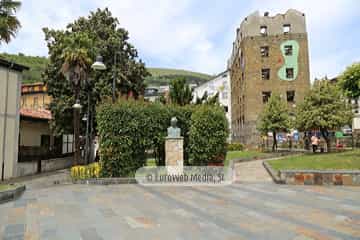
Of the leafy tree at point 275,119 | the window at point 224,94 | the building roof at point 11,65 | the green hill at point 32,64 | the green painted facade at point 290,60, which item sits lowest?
the leafy tree at point 275,119

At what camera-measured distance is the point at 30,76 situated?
158ft

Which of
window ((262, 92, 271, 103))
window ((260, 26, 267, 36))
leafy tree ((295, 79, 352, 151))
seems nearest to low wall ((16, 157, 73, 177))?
leafy tree ((295, 79, 352, 151))

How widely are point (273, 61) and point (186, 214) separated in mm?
29726

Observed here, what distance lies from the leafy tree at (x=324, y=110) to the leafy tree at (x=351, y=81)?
3.19 meters

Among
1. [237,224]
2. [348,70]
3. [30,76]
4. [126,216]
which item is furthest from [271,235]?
[30,76]

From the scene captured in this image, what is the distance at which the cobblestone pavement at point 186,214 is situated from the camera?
493cm

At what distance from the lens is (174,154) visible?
11672 millimetres

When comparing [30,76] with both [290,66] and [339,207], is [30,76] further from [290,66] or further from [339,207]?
[339,207]

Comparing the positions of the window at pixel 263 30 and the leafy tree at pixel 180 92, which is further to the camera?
the window at pixel 263 30

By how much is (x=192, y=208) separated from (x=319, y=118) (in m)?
15.9

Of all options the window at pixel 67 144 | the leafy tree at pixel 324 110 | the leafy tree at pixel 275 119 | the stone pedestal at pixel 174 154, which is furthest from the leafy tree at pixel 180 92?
the stone pedestal at pixel 174 154

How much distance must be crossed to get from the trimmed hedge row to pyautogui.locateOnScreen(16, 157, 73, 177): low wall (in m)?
8.71

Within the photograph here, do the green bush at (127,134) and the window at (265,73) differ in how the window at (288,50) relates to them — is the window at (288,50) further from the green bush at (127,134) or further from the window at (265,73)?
the green bush at (127,134)

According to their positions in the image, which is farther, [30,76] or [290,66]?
[30,76]
